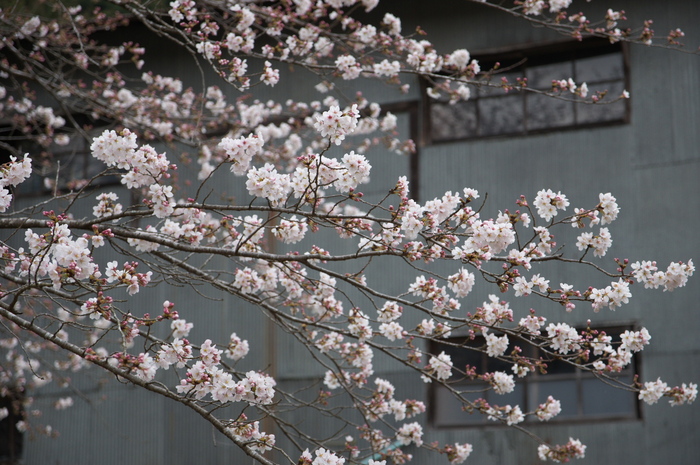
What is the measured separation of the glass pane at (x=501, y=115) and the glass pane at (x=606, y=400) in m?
2.77

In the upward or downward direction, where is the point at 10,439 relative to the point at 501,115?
downward

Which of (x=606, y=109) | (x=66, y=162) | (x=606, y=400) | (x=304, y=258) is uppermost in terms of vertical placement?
(x=66, y=162)

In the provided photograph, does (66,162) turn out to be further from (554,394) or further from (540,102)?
(554,394)

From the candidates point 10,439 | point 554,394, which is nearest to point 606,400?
point 554,394

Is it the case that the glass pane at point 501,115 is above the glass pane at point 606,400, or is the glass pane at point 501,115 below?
above

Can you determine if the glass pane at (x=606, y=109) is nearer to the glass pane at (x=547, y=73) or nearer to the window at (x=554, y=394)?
the glass pane at (x=547, y=73)

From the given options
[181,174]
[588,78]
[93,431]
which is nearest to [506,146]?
[588,78]

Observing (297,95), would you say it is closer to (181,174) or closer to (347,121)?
(181,174)

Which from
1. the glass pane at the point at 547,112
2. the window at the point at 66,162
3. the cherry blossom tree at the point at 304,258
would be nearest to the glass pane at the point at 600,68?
the glass pane at the point at 547,112

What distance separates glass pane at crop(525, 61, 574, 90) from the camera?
871cm

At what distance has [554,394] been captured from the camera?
8117 millimetres

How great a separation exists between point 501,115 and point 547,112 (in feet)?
1.63

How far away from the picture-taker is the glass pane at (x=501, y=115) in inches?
347

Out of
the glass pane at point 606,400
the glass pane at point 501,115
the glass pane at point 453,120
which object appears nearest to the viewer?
the glass pane at point 606,400
